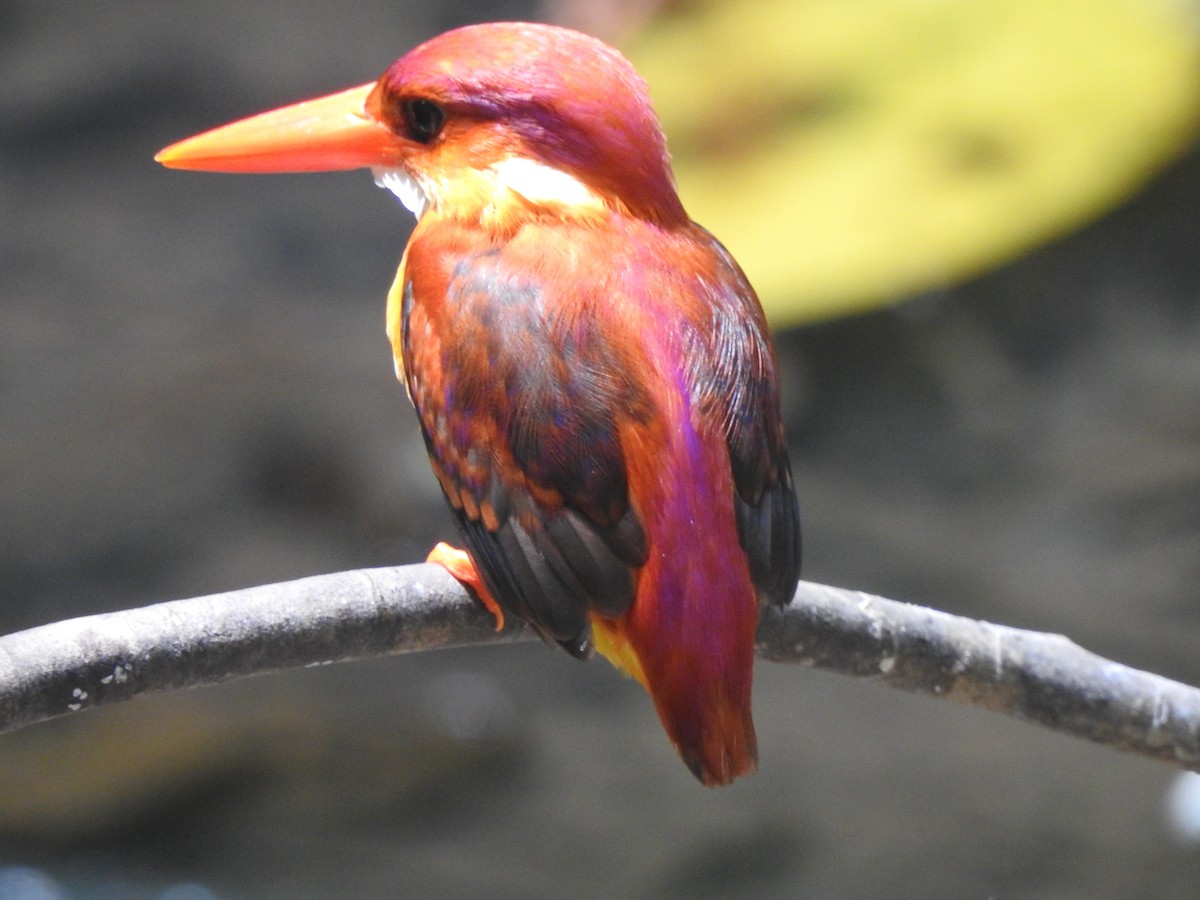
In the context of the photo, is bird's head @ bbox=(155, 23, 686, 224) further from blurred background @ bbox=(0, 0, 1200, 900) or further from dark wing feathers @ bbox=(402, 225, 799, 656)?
blurred background @ bbox=(0, 0, 1200, 900)

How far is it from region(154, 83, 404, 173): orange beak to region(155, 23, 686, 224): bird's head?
4 centimetres

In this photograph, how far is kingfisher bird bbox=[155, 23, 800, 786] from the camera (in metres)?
1.24

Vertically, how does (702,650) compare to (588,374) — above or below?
below

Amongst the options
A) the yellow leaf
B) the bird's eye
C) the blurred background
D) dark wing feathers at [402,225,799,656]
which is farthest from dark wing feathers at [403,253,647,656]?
the blurred background

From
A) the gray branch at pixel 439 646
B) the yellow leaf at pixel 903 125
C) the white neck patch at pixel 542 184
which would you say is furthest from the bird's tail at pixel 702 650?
the yellow leaf at pixel 903 125

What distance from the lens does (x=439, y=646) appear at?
4.56 feet

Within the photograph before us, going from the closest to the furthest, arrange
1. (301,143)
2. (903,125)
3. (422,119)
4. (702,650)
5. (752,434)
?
(702,650) < (752,434) < (422,119) < (301,143) < (903,125)

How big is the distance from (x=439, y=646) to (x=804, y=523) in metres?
1.86

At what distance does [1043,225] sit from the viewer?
267 cm

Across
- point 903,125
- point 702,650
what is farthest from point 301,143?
point 903,125

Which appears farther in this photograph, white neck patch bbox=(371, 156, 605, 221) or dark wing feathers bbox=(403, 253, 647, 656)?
white neck patch bbox=(371, 156, 605, 221)

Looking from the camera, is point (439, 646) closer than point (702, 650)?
No

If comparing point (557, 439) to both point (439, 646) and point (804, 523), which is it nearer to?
point (439, 646)

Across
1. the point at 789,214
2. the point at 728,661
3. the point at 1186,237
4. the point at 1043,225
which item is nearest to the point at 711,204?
the point at 789,214
